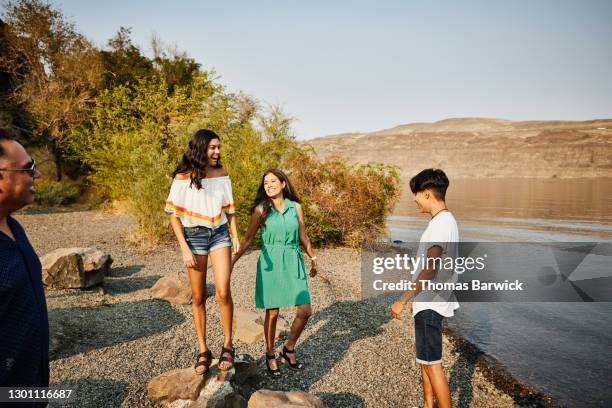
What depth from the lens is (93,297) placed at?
7.32 meters

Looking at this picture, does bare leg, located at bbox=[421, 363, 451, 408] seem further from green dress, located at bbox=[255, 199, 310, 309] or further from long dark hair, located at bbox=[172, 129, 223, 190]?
long dark hair, located at bbox=[172, 129, 223, 190]

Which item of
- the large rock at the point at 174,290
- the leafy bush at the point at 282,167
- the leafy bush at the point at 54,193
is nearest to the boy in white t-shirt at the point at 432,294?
the large rock at the point at 174,290

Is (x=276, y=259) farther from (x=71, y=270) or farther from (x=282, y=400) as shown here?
(x=71, y=270)

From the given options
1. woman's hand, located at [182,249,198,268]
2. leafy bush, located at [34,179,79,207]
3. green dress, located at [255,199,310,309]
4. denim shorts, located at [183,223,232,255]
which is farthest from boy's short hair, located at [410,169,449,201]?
leafy bush, located at [34,179,79,207]

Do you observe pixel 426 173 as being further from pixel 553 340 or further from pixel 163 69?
pixel 163 69

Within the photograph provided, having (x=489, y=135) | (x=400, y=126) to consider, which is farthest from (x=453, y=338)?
(x=400, y=126)

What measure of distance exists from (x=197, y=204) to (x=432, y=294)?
2412 mm

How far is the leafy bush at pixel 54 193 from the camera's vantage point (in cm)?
2044

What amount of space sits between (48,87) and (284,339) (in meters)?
22.6

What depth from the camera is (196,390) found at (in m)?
3.92

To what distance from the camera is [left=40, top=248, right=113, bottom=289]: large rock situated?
7430 millimetres

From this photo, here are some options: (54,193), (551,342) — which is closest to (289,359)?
(551,342)

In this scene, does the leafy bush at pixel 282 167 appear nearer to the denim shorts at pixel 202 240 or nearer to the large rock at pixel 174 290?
the large rock at pixel 174 290

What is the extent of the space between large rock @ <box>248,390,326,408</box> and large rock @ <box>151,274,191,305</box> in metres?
3.93
